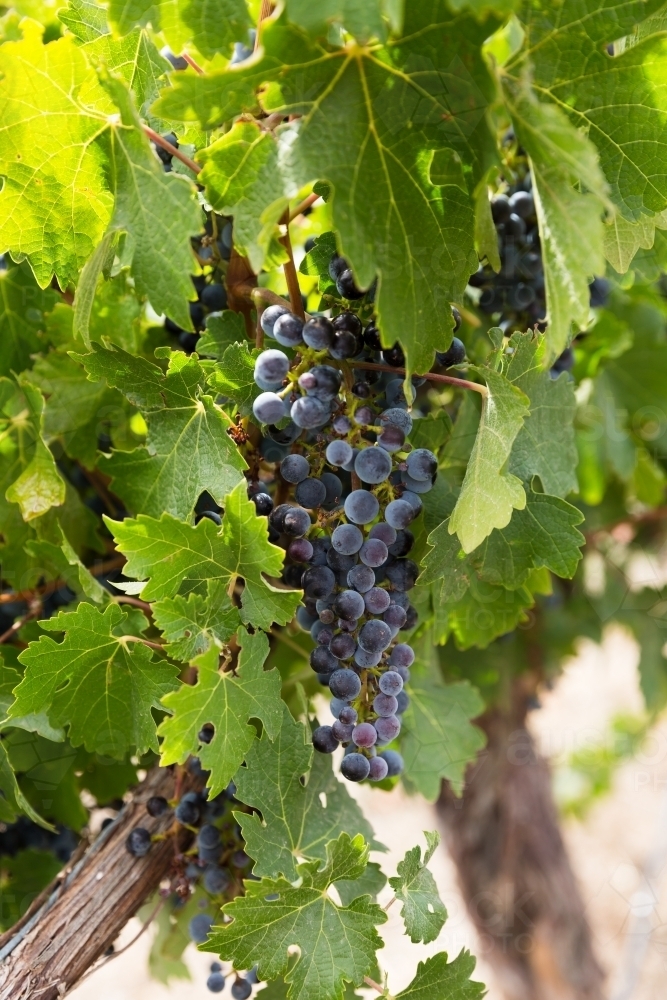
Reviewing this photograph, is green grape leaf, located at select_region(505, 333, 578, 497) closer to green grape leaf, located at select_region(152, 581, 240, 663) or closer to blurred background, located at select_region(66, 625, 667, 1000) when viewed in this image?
green grape leaf, located at select_region(152, 581, 240, 663)

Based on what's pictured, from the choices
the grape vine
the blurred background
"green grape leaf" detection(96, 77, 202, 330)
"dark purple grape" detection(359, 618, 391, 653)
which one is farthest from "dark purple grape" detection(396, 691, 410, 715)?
the blurred background

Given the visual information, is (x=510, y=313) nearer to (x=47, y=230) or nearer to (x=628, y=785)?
(x=47, y=230)

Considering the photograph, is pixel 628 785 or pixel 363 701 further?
pixel 628 785

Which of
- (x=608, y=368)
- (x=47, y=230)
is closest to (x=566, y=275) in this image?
(x=47, y=230)

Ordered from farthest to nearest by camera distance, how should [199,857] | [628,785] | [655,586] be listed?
[628,785] < [655,586] < [199,857]

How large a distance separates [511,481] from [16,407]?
572 millimetres

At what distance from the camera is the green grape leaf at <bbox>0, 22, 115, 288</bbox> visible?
0.71 meters

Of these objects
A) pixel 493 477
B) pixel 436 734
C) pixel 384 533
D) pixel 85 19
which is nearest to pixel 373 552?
pixel 384 533

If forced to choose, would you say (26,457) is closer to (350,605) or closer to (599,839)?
(350,605)

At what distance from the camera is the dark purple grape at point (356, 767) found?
0.78 m

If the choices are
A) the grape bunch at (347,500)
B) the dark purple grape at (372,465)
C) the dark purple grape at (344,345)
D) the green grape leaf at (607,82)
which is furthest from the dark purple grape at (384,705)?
the green grape leaf at (607,82)

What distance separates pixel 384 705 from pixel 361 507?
190 millimetres

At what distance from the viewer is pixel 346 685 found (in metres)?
0.77

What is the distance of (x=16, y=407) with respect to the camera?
3.15 feet
